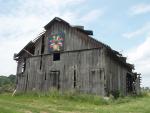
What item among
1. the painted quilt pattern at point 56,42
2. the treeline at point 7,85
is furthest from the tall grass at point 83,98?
the treeline at point 7,85

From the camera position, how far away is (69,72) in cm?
2691

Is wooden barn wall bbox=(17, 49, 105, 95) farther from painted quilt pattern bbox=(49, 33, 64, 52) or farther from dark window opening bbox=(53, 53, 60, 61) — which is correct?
painted quilt pattern bbox=(49, 33, 64, 52)

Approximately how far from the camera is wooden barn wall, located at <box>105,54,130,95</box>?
2597cm

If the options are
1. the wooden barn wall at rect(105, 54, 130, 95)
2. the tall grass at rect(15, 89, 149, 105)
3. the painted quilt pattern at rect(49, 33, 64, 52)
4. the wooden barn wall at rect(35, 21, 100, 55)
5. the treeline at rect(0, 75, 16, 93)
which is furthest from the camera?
the treeline at rect(0, 75, 16, 93)

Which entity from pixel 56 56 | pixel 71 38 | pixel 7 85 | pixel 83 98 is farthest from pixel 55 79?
pixel 7 85

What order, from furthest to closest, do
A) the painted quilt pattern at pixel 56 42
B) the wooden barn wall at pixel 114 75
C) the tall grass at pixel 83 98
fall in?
the painted quilt pattern at pixel 56 42 < the wooden barn wall at pixel 114 75 < the tall grass at pixel 83 98

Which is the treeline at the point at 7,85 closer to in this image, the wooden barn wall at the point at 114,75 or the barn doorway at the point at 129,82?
the wooden barn wall at the point at 114,75

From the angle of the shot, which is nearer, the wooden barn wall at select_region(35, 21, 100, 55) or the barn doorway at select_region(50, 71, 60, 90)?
the wooden barn wall at select_region(35, 21, 100, 55)

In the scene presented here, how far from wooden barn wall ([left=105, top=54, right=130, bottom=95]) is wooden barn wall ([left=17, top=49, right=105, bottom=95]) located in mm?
1121

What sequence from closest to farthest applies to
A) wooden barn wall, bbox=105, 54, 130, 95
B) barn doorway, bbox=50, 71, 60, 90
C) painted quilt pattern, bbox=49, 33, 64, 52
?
wooden barn wall, bbox=105, 54, 130, 95 → barn doorway, bbox=50, 71, 60, 90 → painted quilt pattern, bbox=49, 33, 64, 52

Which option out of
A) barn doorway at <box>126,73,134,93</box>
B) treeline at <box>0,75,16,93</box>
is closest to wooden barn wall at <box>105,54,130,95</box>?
barn doorway at <box>126,73,134,93</box>

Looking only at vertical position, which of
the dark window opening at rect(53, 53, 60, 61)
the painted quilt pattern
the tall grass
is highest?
the painted quilt pattern

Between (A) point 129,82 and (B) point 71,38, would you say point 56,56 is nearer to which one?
(B) point 71,38

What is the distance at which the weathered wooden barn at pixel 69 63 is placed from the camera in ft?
83.1
